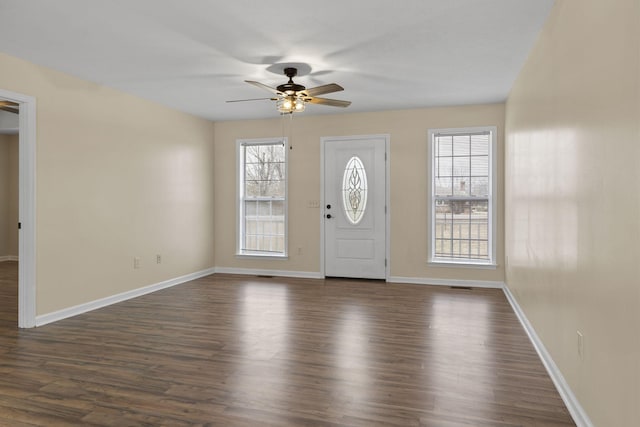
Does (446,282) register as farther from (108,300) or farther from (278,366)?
(108,300)

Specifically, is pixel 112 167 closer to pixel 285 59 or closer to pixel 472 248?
pixel 285 59

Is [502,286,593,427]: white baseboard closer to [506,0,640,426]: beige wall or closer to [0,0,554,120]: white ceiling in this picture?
[506,0,640,426]: beige wall

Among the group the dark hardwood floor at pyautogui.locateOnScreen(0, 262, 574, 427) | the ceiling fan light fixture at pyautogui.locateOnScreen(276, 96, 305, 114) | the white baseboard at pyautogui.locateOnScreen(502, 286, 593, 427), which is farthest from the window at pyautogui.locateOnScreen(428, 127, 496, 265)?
the ceiling fan light fixture at pyautogui.locateOnScreen(276, 96, 305, 114)

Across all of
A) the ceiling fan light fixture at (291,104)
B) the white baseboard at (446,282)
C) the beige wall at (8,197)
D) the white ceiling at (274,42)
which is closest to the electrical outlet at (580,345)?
the white ceiling at (274,42)

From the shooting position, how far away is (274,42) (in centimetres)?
354

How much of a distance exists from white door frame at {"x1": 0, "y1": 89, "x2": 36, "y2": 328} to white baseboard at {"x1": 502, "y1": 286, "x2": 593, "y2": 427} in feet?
14.5

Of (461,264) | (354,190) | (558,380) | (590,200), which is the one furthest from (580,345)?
(354,190)

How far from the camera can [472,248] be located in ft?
19.7

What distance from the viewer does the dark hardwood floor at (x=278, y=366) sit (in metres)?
2.38

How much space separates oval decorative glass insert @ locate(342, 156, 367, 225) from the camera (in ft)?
21.1

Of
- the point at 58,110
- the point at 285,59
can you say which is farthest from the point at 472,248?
the point at 58,110

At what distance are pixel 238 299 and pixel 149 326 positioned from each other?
1273 mm

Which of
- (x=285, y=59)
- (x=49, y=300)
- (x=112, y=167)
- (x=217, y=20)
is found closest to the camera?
(x=217, y=20)

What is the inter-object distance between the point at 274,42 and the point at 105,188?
272 cm
